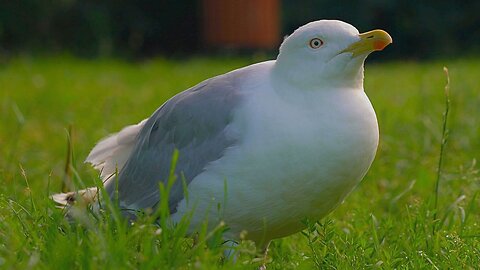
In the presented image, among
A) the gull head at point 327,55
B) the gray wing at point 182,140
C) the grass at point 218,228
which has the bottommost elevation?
the grass at point 218,228

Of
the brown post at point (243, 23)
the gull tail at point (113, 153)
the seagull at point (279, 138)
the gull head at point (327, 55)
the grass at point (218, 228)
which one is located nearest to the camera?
the grass at point (218, 228)

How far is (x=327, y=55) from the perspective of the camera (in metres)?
2.69

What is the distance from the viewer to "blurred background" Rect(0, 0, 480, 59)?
46.1 ft

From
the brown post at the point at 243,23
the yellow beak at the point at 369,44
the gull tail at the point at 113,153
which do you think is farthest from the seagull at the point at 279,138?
the brown post at the point at 243,23

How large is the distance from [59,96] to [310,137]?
5749 millimetres

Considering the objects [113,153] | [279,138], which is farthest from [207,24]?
[279,138]

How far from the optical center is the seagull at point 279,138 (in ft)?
8.40

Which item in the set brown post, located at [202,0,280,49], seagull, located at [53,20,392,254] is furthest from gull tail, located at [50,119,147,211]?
brown post, located at [202,0,280,49]

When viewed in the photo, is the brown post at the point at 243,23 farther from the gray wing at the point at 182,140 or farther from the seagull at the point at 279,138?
the seagull at the point at 279,138

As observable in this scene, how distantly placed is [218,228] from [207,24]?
41.8 feet

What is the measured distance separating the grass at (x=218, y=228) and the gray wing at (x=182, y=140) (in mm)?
149

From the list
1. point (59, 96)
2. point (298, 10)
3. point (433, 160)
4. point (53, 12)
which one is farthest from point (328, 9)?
point (433, 160)

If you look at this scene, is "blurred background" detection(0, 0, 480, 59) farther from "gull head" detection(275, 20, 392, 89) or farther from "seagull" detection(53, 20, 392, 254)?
"gull head" detection(275, 20, 392, 89)

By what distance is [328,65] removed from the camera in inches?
106
